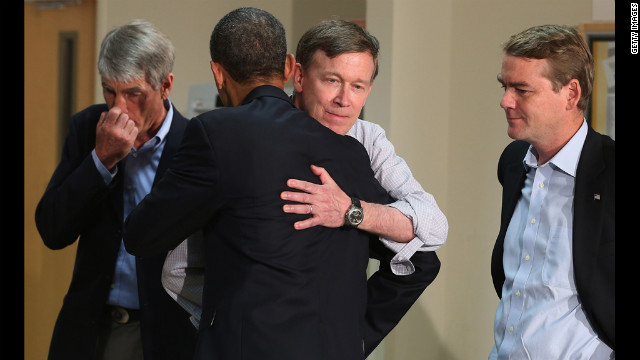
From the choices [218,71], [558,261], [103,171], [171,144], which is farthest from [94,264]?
[558,261]

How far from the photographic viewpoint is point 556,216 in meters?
2.03

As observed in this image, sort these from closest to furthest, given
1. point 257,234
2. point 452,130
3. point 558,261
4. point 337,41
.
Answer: point 257,234 < point 337,41 < point 558,261 < point 452,130

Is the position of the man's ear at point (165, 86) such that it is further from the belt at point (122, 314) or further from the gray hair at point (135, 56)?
the belt at point (122, 314)

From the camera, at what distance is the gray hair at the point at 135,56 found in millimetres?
2338

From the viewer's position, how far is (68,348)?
7.49 feet

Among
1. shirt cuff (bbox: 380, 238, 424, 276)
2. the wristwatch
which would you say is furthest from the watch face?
shirt cuff (bbox: 380, 238, 424, 276)

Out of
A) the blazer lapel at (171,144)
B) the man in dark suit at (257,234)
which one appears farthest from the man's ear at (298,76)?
the blazer lapel at (171,144)

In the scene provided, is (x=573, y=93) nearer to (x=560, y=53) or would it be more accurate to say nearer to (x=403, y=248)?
(x=560, y=53)

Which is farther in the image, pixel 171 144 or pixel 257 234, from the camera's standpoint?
pixel 171 144

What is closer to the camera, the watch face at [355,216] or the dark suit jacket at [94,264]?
the watch face at [355,216]

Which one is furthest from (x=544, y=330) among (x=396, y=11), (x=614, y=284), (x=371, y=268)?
(x=396, y=11)

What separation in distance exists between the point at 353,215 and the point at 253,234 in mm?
241

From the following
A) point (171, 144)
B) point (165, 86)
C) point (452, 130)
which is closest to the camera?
point (171, 144)

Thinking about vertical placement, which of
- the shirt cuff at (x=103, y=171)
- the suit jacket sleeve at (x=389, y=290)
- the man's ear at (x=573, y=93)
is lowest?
the suit jacket sleeve at (x=389, y=290)
